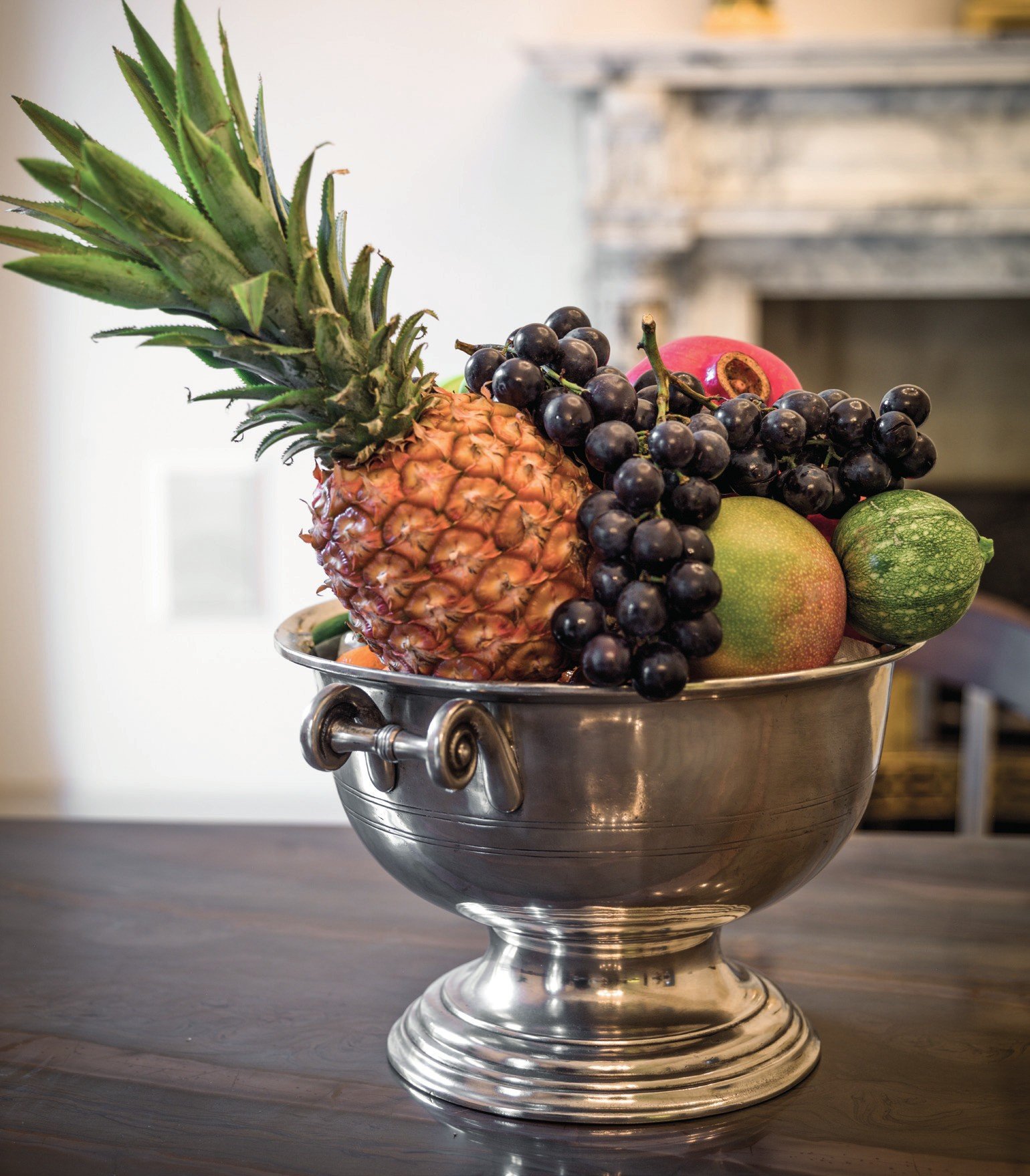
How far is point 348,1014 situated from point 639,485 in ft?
1.15

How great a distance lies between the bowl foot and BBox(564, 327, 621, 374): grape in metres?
0.30

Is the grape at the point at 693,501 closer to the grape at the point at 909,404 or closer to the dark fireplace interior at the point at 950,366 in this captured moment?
the grape at the point at 909,404

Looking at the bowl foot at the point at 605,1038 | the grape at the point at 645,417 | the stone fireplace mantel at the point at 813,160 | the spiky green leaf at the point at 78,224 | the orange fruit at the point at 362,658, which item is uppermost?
the stone fireplace mantel at the point at 813,160

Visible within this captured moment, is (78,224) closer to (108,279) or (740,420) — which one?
(108,279)

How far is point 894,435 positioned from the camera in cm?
60

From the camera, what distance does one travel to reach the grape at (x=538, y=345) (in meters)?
0.59

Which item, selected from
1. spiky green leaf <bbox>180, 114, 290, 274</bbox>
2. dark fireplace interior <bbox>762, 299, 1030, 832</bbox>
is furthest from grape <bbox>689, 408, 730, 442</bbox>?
dark fireplace interior <bbox>762, 299, 1030, 832</bbox>

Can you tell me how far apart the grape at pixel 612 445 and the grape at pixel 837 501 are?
0.12 metres

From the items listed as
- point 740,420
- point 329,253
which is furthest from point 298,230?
point 740,420

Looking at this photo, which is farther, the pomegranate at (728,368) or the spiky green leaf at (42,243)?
the pomegranate at (728,368)

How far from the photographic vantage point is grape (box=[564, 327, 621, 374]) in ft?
1.97

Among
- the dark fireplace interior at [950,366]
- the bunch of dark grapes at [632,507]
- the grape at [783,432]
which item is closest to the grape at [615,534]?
the bunch of dark grapes at [632,507]

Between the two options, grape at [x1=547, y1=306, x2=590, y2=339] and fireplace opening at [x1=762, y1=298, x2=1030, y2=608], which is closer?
grape at [x1=547, y1=306, x2=590, y2=339]

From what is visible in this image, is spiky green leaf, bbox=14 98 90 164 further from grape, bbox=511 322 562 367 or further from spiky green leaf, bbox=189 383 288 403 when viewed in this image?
grape, bbox=511 322 562 367
